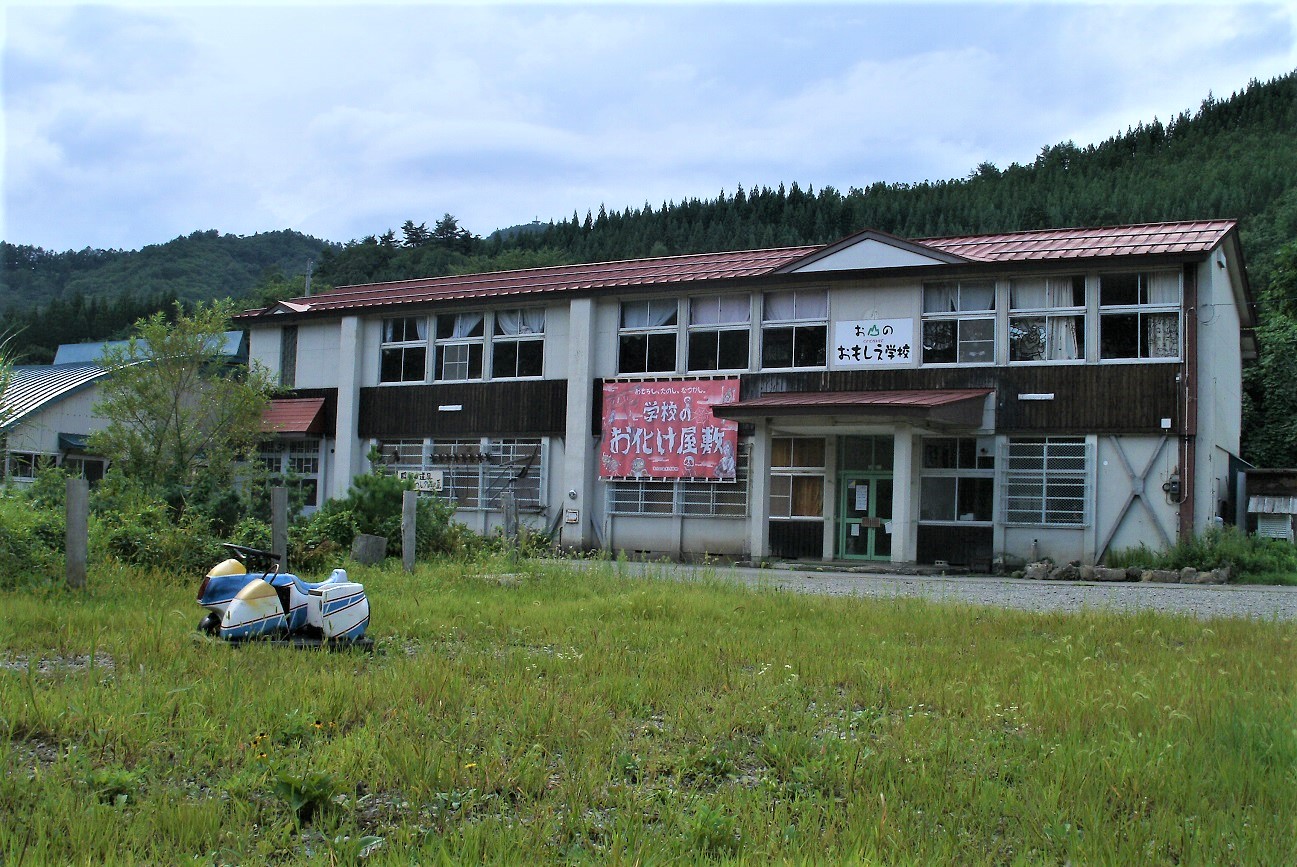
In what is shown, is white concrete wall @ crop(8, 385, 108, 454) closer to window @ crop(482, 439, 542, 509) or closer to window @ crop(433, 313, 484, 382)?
window @ crop(433, 313, 484, 382)

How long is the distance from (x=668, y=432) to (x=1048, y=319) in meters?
7.96

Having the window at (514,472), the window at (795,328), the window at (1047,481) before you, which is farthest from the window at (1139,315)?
the window at (514,472)

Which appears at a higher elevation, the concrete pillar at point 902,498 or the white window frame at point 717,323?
the white window frame at point 717,323

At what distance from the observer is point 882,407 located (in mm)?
19266

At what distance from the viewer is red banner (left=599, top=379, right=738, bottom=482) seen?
2328 cm

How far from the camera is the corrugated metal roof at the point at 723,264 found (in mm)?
20031

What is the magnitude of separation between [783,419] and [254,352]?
1613cm

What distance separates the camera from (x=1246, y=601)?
42.9 ft

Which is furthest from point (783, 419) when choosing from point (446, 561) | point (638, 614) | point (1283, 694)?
point (1283, 694)

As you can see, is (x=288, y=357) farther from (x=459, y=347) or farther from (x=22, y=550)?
(x=22, y=550)

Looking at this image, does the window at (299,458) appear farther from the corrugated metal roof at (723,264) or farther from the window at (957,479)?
the window at (957,479)

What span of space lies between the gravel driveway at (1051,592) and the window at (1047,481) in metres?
3.09

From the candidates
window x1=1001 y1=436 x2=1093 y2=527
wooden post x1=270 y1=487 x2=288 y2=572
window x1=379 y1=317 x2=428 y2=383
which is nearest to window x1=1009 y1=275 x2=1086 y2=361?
window x1=1001 y1=436 x2=1093 y2=527

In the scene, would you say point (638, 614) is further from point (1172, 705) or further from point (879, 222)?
point (879, 222)
